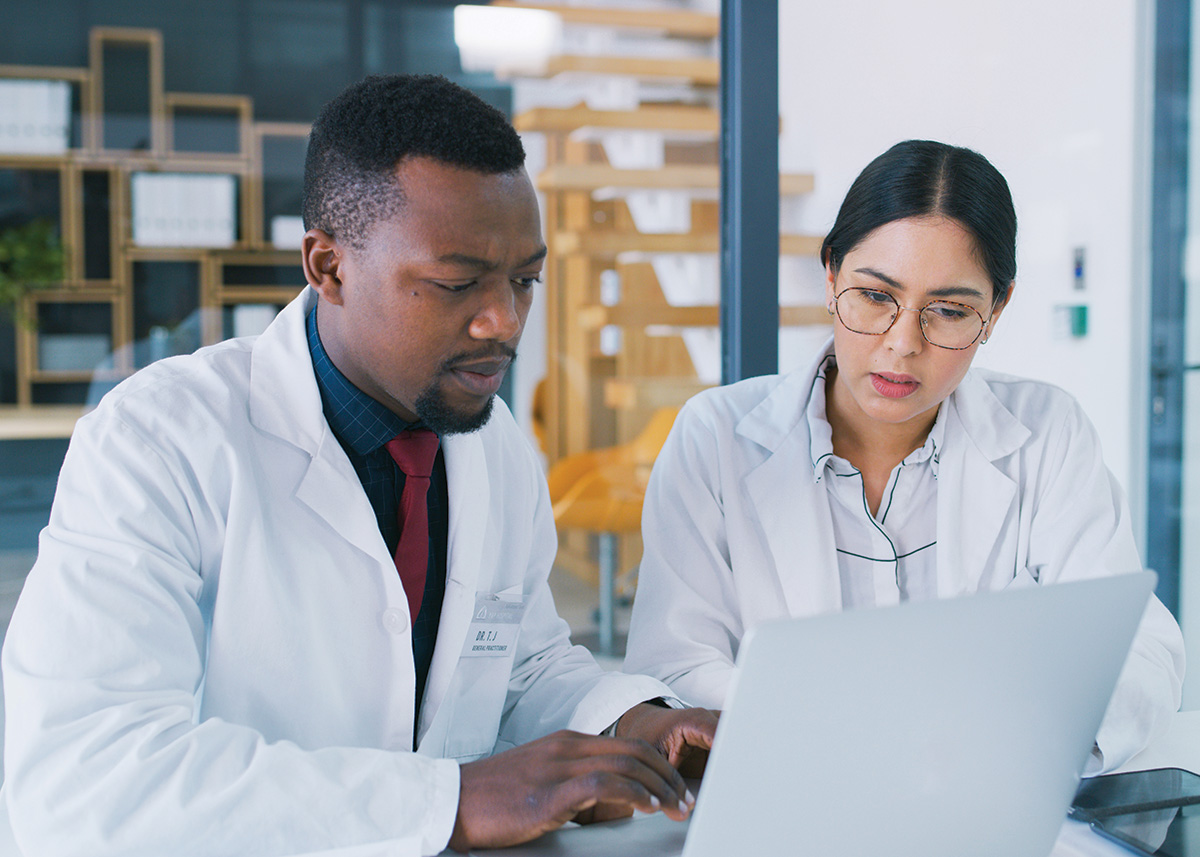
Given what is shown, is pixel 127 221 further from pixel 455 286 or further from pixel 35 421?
pixel 455 286

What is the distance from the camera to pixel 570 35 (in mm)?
2736

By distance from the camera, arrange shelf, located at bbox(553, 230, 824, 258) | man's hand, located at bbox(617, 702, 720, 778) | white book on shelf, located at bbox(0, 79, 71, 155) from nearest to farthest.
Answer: man's hand, located at bbox(617, 702, 720, 778)
white book on shelf, located at bbox(0, 79, 71, 155)
shelf, located at bbox(553, 230, 824, 258)

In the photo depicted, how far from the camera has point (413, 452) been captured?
1.17 meters

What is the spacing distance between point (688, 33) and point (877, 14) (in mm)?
485

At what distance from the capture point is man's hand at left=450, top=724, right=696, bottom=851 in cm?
80

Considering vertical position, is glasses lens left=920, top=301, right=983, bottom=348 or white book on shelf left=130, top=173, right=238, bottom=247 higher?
white book on shelf left=130, top=173, right=238, bottom=247

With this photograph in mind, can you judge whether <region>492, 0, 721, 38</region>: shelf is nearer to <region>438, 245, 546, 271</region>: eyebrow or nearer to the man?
the man

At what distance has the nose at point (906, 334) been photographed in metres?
1.31

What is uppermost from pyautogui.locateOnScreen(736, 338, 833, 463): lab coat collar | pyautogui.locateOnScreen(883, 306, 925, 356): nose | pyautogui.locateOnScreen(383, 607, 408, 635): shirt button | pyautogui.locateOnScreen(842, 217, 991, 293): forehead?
pyautogui.locateOnScreen(842, 217, 991, 293): forehead

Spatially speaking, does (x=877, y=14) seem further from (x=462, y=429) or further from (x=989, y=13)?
(x=462, y=429)

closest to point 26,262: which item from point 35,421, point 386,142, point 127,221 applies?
point 127,221

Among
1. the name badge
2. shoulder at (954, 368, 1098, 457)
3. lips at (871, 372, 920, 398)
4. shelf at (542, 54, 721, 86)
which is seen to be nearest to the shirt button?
the name badge

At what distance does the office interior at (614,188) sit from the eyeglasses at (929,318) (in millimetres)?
875

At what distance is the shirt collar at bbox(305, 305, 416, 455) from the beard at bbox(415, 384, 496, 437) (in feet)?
0.23
